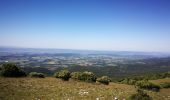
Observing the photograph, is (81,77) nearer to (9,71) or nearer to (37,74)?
(37,74)

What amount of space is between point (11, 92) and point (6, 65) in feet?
29.9

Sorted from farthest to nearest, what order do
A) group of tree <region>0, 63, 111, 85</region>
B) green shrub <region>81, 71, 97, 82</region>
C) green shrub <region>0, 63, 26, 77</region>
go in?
green shrub <region>81, 71, 97, 82</region>, group of tree <region>0, 63, 111, 85</region>, green shrub <region>0, 63, 26, 77</region>

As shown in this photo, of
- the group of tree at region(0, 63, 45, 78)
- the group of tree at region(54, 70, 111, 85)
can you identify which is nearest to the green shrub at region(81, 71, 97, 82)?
the group of tree at region(54, 70, 111, 85)

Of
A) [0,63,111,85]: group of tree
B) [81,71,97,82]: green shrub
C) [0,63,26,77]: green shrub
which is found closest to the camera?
[0,63,26,77]: green shrub

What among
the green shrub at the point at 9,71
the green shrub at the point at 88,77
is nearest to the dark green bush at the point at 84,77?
the green shrub at the point at 88,77

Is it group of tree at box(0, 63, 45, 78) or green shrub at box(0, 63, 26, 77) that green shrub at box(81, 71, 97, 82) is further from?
green shrub at box(0, 63, 26, 77)

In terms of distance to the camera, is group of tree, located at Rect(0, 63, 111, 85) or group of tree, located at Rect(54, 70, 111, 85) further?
group of tree, located at Rect(54, 70, 111, 85)

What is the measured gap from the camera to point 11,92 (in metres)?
14.2

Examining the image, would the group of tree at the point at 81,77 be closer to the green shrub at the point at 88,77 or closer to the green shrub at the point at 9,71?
the green shrub at the point at 88,77

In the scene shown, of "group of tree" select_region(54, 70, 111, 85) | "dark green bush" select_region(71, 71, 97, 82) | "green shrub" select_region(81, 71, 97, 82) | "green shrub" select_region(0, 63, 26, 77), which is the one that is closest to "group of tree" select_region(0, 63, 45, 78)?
"green shrub" select_region(0, 63, 26, 77)

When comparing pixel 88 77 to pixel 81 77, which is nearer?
pixel 88 77

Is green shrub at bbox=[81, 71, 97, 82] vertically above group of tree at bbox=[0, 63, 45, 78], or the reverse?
group of tree at bbox=[0, 63, 45, 78]

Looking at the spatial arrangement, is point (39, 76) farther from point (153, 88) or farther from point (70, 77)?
point (153, 88)

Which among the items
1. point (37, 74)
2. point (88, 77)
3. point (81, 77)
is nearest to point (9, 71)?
point (37, 74)
